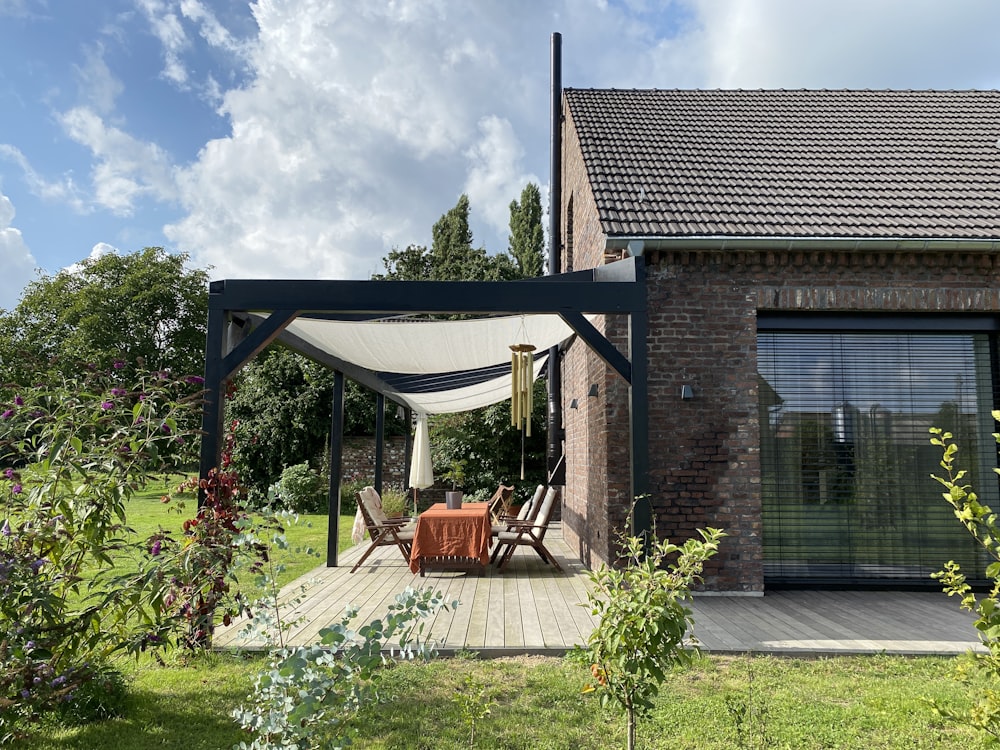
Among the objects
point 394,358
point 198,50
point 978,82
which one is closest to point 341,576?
point 394,358

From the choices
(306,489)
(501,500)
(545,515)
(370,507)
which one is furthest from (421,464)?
(306,489)

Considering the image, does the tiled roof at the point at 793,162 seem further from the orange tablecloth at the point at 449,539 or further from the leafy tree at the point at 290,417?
the leafy tree at the point at 290,417

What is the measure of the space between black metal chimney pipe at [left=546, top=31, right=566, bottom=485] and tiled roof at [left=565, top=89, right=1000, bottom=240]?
4.96ft

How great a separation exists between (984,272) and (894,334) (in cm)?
90

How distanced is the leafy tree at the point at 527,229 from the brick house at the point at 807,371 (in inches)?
747

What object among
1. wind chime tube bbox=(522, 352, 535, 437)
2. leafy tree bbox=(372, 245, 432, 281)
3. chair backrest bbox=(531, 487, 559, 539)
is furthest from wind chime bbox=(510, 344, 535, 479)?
leafy tree bbox=(372, 245, 432, 281)

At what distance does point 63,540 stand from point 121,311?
1019 inches

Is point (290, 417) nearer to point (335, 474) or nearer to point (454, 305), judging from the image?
point (335, 474)

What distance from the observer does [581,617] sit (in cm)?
485

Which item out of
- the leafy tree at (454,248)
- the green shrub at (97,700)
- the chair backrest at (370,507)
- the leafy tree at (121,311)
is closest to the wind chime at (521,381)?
the chair backrest at (370,507)

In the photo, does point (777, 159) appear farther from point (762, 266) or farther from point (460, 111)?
point (460, 111)

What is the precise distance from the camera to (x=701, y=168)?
7.10 meters

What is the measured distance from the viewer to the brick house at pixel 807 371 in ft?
18.8

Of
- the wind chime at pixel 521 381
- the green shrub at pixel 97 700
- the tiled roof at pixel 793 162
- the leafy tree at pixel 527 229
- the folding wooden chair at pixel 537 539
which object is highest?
the leafy tree at pixel 527 229
